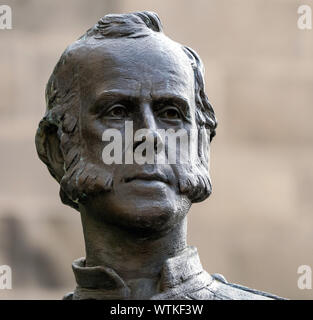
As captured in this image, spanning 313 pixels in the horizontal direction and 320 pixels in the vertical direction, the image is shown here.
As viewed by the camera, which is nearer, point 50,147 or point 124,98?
point 124,98

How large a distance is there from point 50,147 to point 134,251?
50 cm

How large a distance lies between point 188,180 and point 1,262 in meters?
2.37

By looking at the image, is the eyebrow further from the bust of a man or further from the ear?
the ear

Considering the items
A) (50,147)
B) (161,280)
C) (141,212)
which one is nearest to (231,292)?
(161,280)

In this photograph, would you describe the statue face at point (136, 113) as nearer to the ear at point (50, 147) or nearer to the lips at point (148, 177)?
the lips at point (148, 177)

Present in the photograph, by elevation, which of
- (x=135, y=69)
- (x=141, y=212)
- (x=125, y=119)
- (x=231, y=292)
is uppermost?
(x=135, y=69)

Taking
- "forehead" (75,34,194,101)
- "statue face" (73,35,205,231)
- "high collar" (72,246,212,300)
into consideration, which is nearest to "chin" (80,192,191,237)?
"statue face" (73,35,205,231)

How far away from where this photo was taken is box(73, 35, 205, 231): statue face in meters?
5.09

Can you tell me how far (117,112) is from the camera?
520 centimetres

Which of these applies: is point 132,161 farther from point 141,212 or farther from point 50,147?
point 50,147

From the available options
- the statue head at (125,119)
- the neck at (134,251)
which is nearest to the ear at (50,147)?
the statue head at (125,119)
